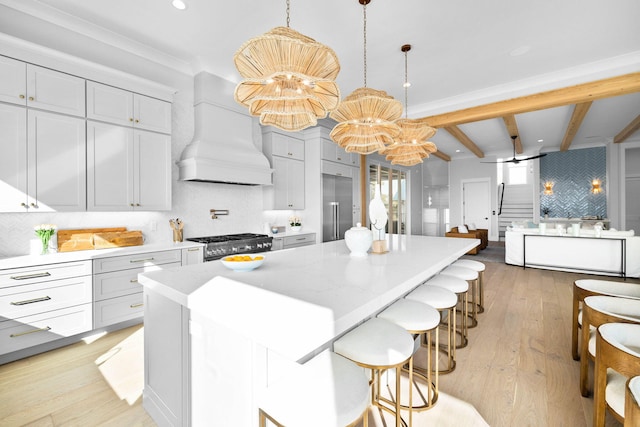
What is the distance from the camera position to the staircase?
10.6 m

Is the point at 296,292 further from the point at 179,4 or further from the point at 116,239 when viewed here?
the point at 179,4

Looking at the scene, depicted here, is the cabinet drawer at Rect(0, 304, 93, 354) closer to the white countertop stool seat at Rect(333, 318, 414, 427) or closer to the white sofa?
the white countertop stool seat at Rect(333, 318, 414, 427)

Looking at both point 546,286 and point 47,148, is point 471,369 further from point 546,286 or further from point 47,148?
point 47,148

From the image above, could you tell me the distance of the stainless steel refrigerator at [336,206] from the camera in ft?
16.4

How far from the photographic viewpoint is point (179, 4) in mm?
2525

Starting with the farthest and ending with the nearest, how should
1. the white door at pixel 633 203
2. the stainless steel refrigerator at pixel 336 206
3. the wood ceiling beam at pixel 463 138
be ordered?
the white door at pixel 633 203 < the wood ceiling beam at pixel 463 138 < the stainless steel refrigerator at pixel 336 206

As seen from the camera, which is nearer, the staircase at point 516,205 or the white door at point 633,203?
the white door at point 633,203

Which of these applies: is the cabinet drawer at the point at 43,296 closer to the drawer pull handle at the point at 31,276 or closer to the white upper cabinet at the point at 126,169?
the drawer pull handle at the point at 31,276

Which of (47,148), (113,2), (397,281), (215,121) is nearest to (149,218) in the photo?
(47,148)

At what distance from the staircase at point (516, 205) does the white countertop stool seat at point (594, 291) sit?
9.41 m

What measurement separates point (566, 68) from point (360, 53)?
2.81 meters

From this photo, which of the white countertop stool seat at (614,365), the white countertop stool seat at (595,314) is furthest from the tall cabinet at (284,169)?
the white countertop stool seat at (614,365)

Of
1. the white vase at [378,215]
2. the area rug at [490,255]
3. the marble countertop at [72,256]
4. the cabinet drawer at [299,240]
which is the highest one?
the white vase at [378,215]

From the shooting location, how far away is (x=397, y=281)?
4.52 feet
